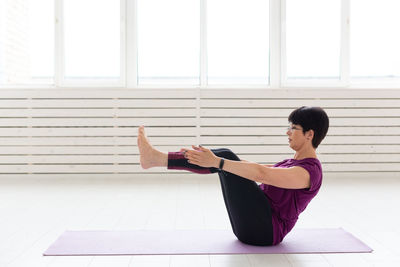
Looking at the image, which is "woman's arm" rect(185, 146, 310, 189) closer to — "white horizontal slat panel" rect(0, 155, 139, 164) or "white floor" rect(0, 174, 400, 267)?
"white floor" rect(0, 174, 400, 267)

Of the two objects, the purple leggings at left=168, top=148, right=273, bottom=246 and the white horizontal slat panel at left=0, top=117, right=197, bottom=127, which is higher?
the white horizontal slat panel at left=0, top=117, right=197, bottom=127

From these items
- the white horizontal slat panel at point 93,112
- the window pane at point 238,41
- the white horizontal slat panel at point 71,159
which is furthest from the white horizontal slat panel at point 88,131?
the window pane at point 238,41

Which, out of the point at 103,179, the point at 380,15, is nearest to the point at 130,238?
the point at 103,179

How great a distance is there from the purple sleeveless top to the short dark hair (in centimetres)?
14

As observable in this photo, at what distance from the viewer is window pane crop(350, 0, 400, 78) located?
548cm

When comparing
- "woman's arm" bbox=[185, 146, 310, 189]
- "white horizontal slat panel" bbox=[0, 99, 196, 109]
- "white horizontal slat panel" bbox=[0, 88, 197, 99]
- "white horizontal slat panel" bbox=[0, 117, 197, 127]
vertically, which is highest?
"white horizontal slat panel" bbox=[0, 88, 197, 99]

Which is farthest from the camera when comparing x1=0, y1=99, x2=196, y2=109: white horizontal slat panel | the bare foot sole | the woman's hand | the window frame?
the window frame

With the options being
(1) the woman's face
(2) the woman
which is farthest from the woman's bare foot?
(1) the woman's face

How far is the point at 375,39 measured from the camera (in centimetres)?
555

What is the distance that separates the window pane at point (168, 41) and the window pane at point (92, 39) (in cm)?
30

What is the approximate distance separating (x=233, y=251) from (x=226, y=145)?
296 centimetres

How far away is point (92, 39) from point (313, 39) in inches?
105

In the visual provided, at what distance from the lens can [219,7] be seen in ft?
17.6

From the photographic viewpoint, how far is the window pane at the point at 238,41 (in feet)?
17.7
